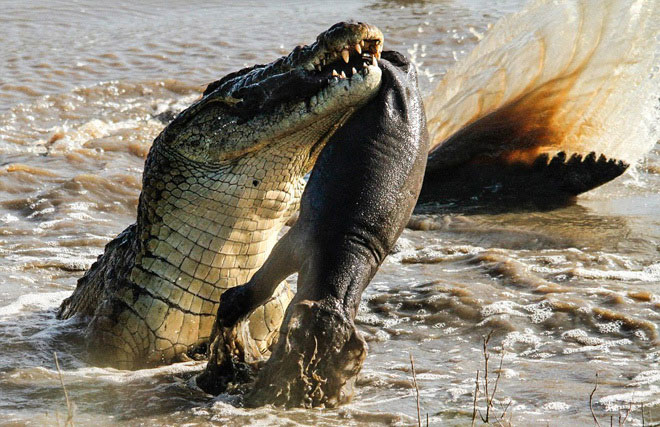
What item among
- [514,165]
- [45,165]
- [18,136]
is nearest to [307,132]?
[514,165]

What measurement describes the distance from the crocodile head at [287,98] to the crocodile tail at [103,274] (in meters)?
0.65

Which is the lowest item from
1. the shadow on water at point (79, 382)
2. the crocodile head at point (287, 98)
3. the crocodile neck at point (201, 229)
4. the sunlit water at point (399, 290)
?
the shadow on water at point (79, 382)

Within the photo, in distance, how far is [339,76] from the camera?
3516mm

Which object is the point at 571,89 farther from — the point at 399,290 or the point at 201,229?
the point at 201,229

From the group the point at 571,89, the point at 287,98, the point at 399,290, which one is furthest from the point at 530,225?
the point at 287,98

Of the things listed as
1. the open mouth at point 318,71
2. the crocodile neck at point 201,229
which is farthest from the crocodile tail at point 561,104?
the open mouth at point 318,71

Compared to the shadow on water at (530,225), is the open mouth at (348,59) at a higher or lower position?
higher

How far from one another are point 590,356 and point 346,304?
207 centimetres

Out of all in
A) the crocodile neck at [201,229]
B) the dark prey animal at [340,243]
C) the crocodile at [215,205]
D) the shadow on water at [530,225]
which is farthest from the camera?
the shadow on water at [530,225]

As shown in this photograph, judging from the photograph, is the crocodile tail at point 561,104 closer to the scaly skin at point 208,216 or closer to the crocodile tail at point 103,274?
the crocodile tail at point 103,274

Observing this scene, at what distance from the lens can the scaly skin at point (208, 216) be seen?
3.92 meters

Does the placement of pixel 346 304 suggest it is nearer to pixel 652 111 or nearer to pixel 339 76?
pixel 339 76

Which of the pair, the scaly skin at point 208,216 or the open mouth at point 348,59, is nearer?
the open mouth at point 348,59

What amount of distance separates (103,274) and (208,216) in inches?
34.9
